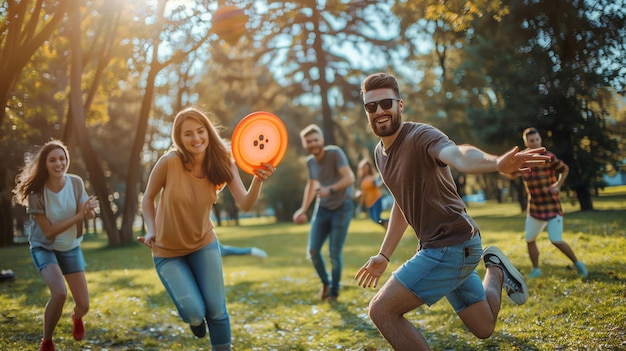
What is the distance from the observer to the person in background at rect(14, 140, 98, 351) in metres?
6.13

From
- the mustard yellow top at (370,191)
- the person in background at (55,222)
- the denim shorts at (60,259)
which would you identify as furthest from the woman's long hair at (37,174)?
the mustard yellow top at (370,191)

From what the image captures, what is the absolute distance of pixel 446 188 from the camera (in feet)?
13.2

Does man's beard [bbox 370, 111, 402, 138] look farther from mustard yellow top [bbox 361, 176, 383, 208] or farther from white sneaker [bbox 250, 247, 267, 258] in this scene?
mustard yellow top [bbox 361, 176, 383, 208]

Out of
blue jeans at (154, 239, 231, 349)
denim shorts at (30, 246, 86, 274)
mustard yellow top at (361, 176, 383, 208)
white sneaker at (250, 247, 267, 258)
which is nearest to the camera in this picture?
blue jeans at (154, 239, 231, 349)

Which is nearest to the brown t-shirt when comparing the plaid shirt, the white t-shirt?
the white t-shirt

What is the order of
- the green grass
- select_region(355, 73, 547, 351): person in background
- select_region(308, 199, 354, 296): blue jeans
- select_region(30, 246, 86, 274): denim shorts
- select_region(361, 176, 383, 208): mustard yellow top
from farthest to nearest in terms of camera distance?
select_region(361, 176, 383, 208): mustard yellow top < select_region(308, 199, 354, 296): blue jeans < select_region(30, 246, 86, 274): denim shorts < the green grass < select_region(355, 73, 547, 351): person in background

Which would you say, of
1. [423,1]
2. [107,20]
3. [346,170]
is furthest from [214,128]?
[107,20]

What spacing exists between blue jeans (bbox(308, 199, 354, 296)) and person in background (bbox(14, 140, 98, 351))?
12.4 feet

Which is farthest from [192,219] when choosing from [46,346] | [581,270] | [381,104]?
[581,270]

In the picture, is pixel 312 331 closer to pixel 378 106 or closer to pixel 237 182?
pixel 237 182

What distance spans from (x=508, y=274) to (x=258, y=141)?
2573mm

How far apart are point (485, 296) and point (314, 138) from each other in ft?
15.8

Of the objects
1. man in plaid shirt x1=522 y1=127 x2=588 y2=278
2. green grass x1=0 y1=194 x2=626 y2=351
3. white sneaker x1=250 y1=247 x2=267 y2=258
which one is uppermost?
man in plaid shirt x1=522 y1=127 x2=588 y2=278

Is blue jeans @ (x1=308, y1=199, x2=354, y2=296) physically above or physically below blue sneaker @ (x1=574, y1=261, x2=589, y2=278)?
above
